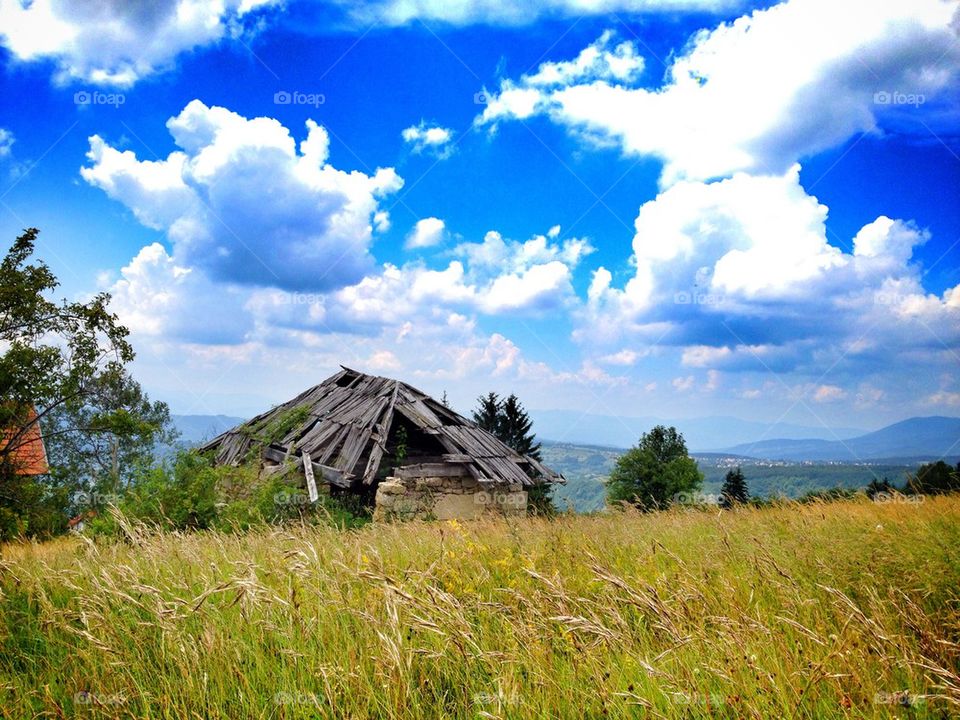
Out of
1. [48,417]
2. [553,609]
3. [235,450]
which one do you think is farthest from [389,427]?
[48,417]

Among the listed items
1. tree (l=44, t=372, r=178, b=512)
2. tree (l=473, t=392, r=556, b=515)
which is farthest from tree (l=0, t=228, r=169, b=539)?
tree (l=473, t=392, r=556, b=515)

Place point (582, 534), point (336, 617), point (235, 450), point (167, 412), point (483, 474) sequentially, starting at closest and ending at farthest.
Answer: point (336, 617) < point (582, 534) < point (483, 474) < point (235, 450) < point (167, 412)

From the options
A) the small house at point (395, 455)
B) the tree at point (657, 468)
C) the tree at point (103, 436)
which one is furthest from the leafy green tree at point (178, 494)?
the tree at point (657, 468)

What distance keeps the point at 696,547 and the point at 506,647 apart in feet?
10.2

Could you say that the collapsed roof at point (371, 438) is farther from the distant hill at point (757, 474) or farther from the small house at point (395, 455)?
the distant hill at point (757, 474)

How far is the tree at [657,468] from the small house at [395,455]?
22320 millimetres

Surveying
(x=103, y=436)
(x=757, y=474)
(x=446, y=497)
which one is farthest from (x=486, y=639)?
(x=757, y=474)

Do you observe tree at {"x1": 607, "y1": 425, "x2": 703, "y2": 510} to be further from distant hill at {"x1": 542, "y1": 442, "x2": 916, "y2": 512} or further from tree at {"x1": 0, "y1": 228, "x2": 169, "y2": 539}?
tree at {"x1": 0, "y1": 228, "x2": 169, "y2": 539}

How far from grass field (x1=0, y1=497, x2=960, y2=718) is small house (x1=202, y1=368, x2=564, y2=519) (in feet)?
32.2

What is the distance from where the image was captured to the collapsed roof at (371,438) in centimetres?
1496

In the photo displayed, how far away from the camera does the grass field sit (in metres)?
2.32

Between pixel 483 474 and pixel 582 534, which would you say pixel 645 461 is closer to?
pixel 483 474

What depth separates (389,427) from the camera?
16.0 metres

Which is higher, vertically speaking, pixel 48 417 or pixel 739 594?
pixel 48 417
